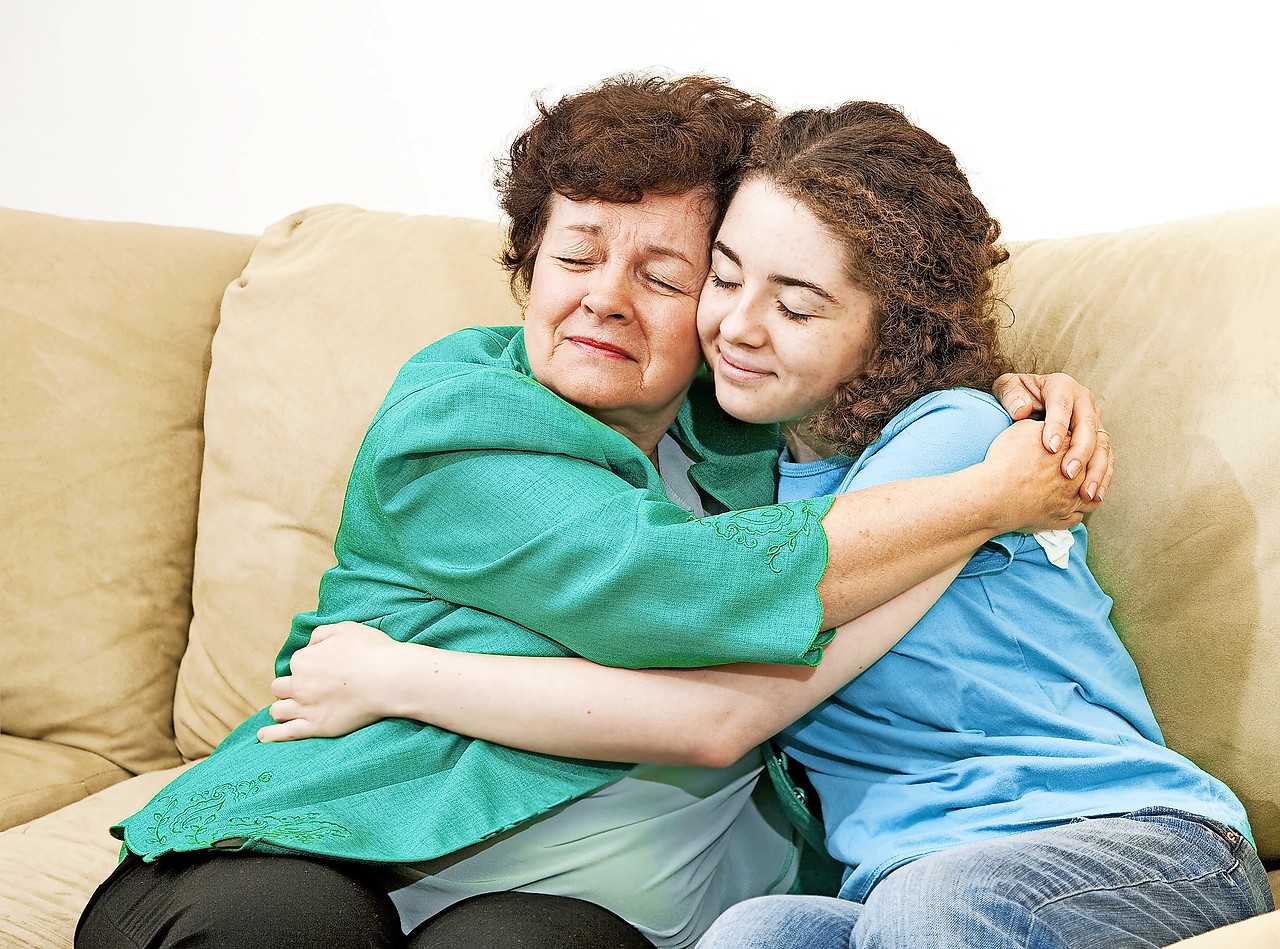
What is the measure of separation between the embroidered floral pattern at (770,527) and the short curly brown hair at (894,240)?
0.20 meters

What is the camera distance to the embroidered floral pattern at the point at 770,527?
1043 mm

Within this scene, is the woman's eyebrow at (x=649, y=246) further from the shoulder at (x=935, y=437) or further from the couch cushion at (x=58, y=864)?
the couch cushion at (x=58, y=864)

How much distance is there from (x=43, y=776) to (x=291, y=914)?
814mm

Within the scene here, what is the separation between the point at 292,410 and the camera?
5.35 ft

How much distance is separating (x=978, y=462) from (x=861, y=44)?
94 cm

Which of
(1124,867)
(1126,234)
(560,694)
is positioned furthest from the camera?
(1126,234)

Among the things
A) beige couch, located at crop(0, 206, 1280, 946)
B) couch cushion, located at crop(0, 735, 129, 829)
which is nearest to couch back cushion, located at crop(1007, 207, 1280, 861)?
beige couch, located at crop(0, 206, 1280, 946)

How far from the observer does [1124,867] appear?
3.14 ft

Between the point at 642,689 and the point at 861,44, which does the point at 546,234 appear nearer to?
the point at 642,689

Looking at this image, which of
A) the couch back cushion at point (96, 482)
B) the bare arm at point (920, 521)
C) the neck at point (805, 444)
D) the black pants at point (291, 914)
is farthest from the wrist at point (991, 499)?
the couch back cushion at point (96, 482)

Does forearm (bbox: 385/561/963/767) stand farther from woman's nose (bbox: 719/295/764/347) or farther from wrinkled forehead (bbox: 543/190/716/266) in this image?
wrinkled forehead (bbox: 543/190/716/266)

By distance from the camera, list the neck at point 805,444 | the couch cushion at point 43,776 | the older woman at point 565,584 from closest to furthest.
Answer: the older woman at point 565,584, the neck at point 805,444, the couch cushion at point 43,776

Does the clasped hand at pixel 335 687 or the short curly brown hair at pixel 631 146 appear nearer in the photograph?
the clasped hand at pixel 335 687

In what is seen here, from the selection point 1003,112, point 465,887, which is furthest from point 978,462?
point 1003,112
